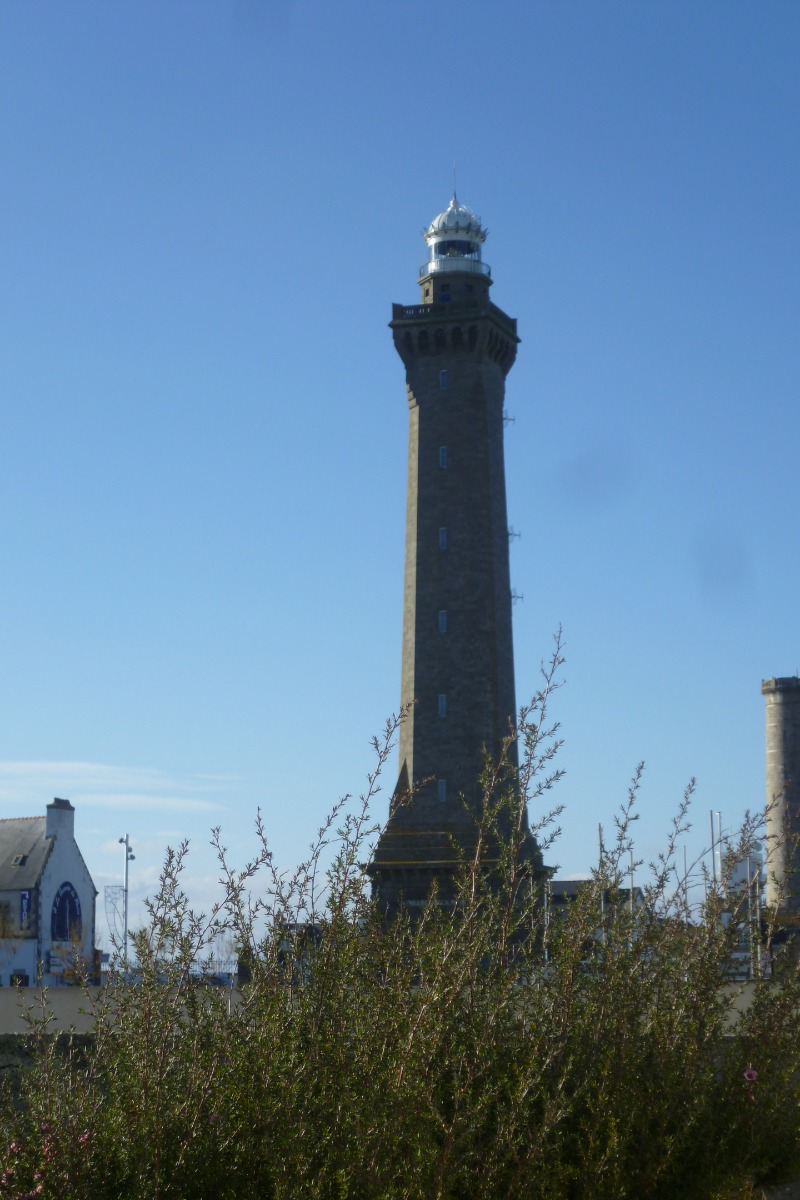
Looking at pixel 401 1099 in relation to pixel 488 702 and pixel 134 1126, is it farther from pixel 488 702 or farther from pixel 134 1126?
pixel 488 702

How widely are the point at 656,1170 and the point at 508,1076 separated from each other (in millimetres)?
1001

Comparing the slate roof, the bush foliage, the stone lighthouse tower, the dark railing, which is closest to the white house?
the slate roof

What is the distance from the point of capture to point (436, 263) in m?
59.4

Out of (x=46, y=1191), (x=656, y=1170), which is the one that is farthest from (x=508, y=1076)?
(x=46, y=1191)

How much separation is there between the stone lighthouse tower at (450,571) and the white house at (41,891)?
17071 millimetres

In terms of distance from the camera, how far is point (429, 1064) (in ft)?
26.0

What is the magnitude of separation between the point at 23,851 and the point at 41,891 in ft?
7.53

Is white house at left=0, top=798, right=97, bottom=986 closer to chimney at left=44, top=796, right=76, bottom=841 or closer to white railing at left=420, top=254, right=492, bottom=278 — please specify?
chimney at left=44, top=796, right=76, bottom=841

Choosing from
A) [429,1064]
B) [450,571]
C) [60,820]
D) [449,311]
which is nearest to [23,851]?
[60,820]

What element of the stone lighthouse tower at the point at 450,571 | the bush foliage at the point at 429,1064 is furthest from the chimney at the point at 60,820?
the bush foliage at the point at 429,1064

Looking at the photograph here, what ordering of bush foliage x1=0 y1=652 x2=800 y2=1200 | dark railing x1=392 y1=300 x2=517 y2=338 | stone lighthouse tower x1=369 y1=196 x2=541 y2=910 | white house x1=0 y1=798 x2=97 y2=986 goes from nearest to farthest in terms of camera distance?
bush foliage x1=0 y1=652 x2=800 y2=1200 → stone lighthouse tower x1=369 y1=196 x2=541 y2=910 → dark railing x1=392 y1=300 x2=517 y2=338 → white house x1=0 y1=798 x2=97 y2=986

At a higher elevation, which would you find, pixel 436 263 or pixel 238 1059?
pixel 436 263

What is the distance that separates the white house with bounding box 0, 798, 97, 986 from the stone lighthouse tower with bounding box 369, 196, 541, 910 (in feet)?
56.0

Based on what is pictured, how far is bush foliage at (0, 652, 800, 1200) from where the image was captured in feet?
24.0
